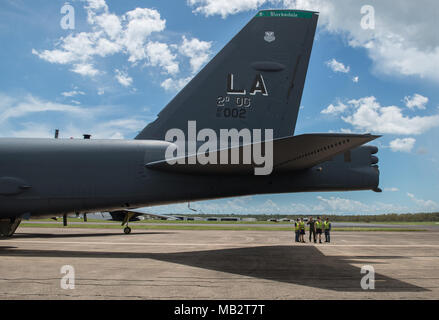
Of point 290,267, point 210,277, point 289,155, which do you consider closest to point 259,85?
point 289,155

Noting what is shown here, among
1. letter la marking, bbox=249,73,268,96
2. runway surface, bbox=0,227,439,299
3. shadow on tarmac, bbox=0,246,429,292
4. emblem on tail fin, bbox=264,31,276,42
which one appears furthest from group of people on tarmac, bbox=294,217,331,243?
emblem on tail fin, bbox=264,31,276,42

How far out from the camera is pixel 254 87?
11008mm

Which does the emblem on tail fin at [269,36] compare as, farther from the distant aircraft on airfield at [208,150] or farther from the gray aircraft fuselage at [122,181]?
the gray aircraft fuselage at [122,181]

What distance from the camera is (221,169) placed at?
1042cm

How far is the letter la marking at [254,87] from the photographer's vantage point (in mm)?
10977

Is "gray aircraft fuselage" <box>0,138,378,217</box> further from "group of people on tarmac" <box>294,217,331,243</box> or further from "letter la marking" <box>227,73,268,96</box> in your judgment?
"group of people on tarmac" <box>294,217,331,243</box>

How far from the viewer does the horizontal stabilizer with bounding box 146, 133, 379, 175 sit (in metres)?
7.26

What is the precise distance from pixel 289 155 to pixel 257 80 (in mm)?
3475

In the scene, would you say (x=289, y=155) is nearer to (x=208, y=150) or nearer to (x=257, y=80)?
(x=208, y=150)

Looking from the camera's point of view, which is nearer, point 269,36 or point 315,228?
point 269,36

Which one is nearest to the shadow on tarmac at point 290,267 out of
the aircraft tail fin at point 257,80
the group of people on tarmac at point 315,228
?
the aircraft tail fin at point 257,80
